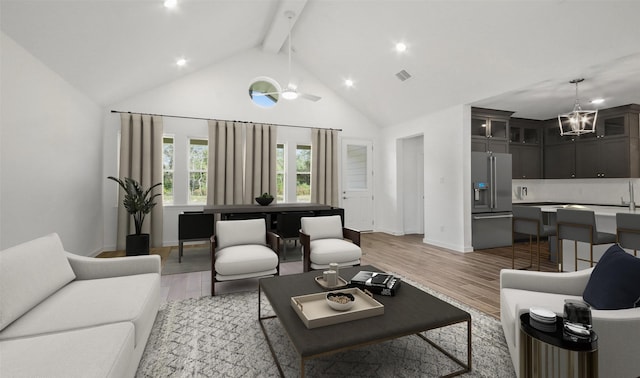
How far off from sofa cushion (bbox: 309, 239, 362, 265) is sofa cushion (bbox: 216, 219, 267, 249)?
0.66 m

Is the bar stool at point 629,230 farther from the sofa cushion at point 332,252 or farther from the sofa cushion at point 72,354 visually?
the sofa cushion at point 72,354

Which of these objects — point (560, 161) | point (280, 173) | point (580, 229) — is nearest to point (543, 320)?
point (580, 229)

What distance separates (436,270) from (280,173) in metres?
3.93

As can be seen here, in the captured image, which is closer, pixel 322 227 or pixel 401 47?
pixel 322 227

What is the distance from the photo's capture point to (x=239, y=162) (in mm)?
6082

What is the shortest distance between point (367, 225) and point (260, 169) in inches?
121

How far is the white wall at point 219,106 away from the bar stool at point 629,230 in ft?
16.8

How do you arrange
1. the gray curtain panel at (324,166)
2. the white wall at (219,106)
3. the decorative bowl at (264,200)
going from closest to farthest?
the decorative bowl at (264,200)
the white wall at (219,106)
the gray curtain panel at (324,166)

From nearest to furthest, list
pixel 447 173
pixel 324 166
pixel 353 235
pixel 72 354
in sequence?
pixel 72 354, pixel 353 235, pixel 447 173, pixel 324 166

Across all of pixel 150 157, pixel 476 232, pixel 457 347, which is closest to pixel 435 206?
pixel 476 232

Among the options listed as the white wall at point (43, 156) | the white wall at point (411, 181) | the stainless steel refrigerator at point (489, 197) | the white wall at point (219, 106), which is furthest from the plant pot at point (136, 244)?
the stainless steel refrigerator at point (489, 197)

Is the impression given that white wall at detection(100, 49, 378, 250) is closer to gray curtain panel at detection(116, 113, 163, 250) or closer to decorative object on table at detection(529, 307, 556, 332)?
gray curtain panel at detection(116, 113, 163, 250)

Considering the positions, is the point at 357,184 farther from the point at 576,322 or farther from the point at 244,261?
the point at 576,322

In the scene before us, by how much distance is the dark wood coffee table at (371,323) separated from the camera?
1.47 m
